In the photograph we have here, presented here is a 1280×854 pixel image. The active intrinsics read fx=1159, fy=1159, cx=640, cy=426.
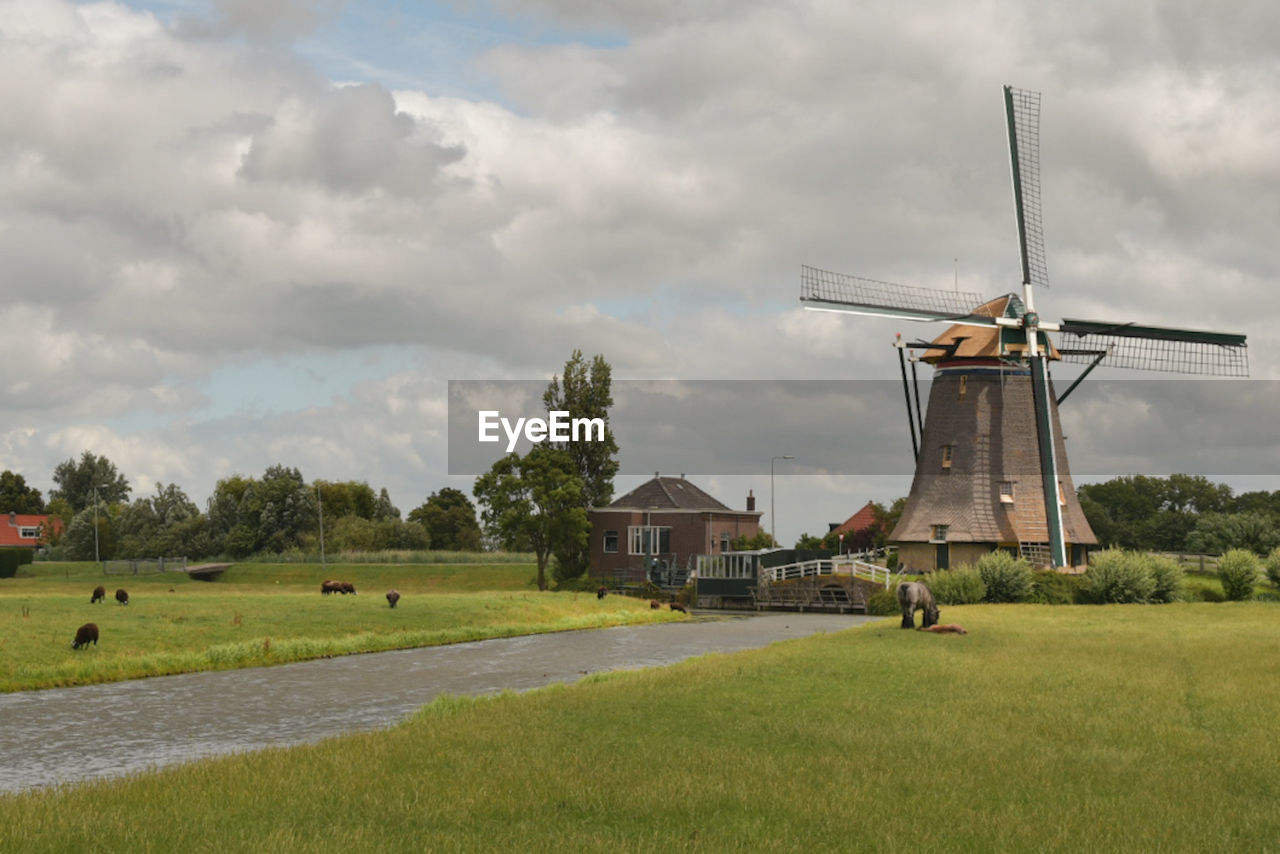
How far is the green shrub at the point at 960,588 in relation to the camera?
47656 mm

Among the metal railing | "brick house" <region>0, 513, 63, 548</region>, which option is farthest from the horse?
"brick house" <region>0, 513, 63, 548</region>

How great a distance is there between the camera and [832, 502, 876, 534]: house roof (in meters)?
92.9

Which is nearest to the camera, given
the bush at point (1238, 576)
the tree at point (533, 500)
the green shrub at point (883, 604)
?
the bush at point (1238, 576)

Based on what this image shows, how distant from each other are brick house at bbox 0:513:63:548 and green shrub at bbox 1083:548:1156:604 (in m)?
112

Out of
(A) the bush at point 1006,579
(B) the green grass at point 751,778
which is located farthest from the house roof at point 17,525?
(B) the green grass at point 751,778

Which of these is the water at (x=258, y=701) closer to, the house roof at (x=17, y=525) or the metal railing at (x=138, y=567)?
the metal railing at (x=138, y=567)

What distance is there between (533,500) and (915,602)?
4018cm

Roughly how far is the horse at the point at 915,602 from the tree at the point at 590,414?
4343 centimetres

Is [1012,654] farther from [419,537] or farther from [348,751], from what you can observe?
[419,537]

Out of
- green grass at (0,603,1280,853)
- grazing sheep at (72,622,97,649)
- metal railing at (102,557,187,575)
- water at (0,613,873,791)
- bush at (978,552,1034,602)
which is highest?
metal railing at (102,557,187,575)

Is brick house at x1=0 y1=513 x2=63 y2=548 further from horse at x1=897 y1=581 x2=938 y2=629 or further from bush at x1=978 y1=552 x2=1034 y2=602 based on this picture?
horse at x1=897 y1=581 x2=938 y2=629

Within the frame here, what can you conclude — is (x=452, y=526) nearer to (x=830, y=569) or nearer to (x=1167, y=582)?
(x=830, y=569)

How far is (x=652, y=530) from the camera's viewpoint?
74625 millimetres

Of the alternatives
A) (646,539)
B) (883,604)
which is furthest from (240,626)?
(646,539)
